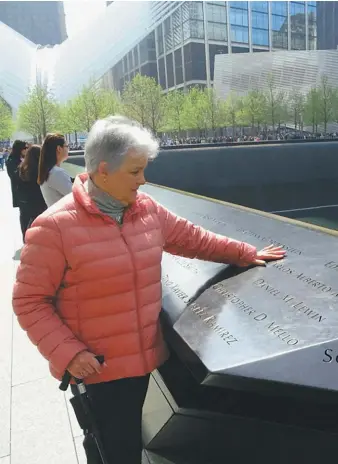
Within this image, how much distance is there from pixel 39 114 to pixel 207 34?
28360 mm

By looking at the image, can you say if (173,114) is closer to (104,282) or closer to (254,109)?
(254,109)

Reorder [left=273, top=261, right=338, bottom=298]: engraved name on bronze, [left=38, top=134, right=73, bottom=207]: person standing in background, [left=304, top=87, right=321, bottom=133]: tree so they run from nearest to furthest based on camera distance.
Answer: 1. [left=273, top=261, right=338, bottom=298]: engraved name on bronze
2. [left=38, top=134, right=73, bottom=207]: person standing in background
3. [left=304, top=87, right=321, bottom=133]: tree

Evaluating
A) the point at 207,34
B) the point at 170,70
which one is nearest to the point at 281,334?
the point at 207,34

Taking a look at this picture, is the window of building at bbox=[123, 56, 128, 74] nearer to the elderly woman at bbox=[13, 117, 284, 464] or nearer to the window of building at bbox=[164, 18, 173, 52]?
the window of building at bbox=[164, 18, 173, 52]

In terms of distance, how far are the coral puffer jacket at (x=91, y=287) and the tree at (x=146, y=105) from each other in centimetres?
3720

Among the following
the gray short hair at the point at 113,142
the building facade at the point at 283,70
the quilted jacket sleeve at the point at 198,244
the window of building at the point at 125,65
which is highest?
the window of building at the point at 125,65

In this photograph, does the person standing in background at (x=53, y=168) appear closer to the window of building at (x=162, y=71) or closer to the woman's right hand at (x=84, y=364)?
the woman's right hand at (x=84, y=364)

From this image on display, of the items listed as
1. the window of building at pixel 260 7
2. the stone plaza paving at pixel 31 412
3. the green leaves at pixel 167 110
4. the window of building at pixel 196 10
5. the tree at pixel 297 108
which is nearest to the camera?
the stone plaza paving at pixel 31 412

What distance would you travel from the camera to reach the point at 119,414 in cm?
160

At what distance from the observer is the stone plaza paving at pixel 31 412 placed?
92.0 inches

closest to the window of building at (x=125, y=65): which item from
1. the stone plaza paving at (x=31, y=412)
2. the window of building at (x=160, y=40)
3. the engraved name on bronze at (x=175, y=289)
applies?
the window of building at (x=160, y=40)

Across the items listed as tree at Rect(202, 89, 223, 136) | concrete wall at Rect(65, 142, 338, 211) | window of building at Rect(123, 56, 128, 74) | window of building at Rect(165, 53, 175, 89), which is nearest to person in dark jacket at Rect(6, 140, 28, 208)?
concrete wall at Rect(65, 142, 338, 211)

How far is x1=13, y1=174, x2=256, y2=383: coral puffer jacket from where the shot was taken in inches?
56.2

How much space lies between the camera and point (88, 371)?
1.45 meters
